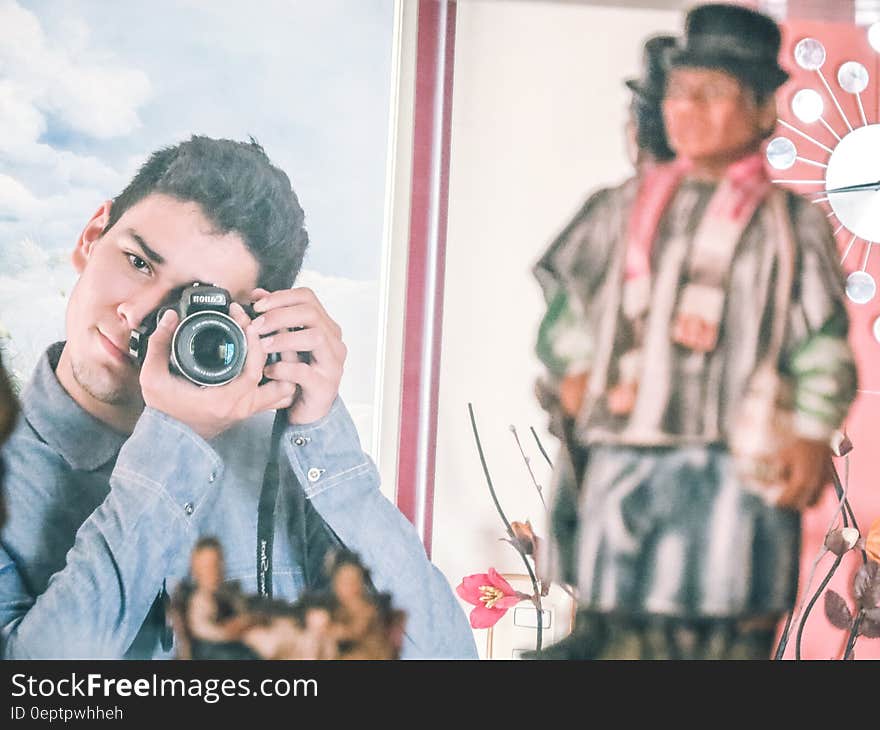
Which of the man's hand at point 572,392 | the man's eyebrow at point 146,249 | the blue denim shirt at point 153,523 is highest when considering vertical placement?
the man's eyebrow at point 146,249

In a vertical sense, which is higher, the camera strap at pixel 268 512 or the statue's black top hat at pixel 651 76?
the statue's black top hat at pixel 651 76

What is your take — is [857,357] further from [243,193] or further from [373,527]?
[243,193]

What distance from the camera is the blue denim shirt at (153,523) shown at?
3.79ft

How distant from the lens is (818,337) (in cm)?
123

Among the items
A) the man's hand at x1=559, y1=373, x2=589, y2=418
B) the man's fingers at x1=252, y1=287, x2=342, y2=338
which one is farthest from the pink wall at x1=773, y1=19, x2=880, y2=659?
the man's fingers at x1=252, y1=287, x2=342, y2=338

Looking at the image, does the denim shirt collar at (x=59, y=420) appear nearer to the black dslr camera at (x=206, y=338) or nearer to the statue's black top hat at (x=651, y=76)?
the black dslr camera at (x=206, y=338)

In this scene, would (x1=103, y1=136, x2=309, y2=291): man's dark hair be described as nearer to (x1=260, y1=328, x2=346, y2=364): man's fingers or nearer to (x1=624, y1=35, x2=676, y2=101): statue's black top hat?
(x1=260, y1=328, x2=346, y2=364): man's fingers

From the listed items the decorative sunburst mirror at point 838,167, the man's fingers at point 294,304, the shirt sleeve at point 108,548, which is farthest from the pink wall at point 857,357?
the shirt sleeve at point 108,548

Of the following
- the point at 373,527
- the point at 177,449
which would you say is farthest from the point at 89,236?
the point at 373,527

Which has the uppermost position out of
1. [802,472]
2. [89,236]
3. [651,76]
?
[651,76]

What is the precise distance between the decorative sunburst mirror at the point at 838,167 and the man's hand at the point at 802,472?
239 millimetres

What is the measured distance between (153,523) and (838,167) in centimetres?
114

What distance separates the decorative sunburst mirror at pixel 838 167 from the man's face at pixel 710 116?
0.05m

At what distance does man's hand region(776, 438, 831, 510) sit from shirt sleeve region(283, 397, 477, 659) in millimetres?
520
